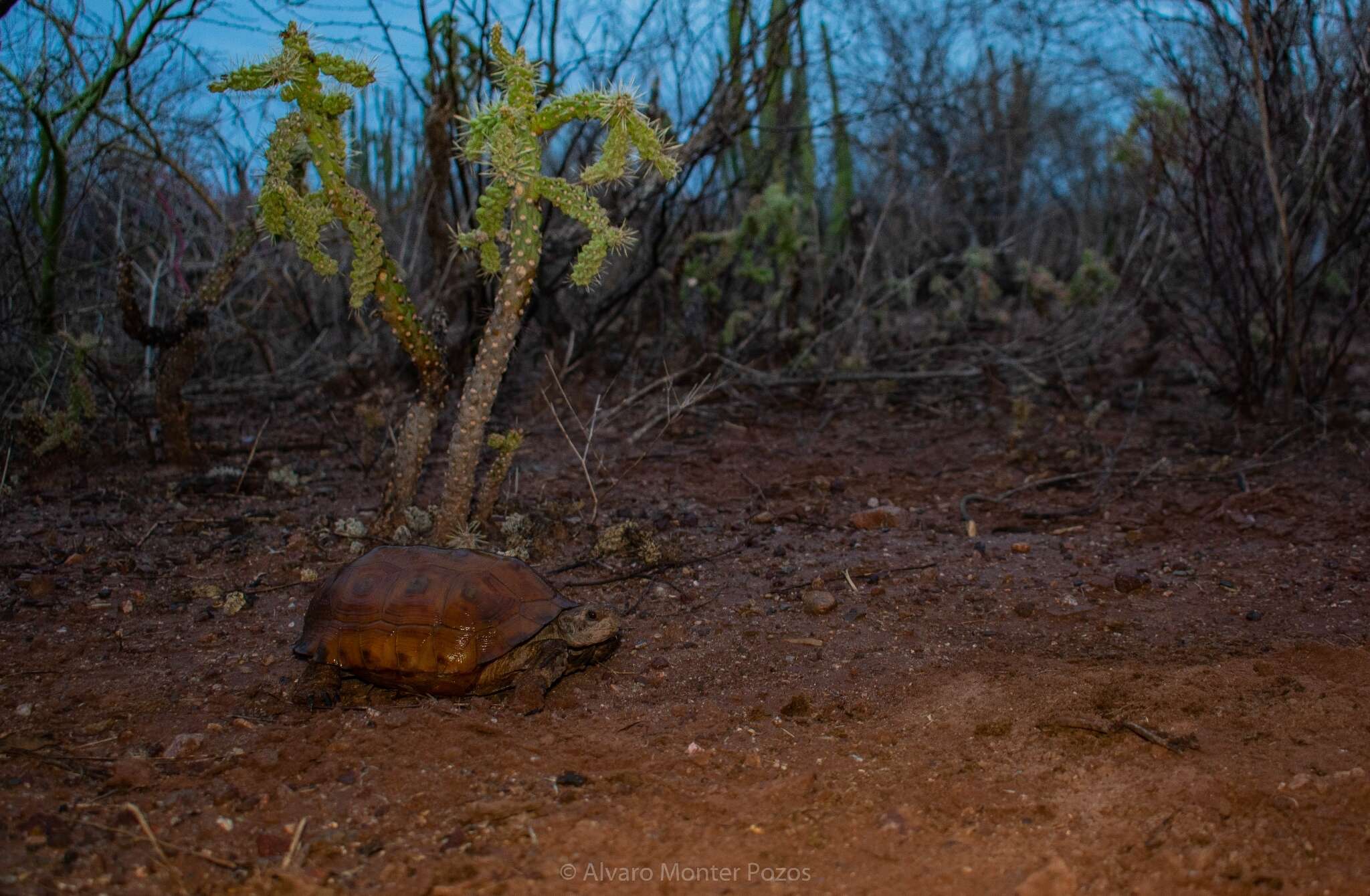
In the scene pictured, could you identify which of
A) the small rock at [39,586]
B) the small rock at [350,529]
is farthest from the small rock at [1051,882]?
the small rock at [39,586]

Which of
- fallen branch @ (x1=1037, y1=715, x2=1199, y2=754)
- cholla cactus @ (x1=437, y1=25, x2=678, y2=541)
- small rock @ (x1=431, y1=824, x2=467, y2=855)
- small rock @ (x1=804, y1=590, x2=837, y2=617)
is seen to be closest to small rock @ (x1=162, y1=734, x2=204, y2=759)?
small rock @ (x1=431, y1=824, x2=467, y2=855)

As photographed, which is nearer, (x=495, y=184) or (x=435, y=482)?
(x=495, y=184)

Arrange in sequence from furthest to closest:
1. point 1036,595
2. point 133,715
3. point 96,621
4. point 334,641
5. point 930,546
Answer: point 930,546 → point 1036,595 → point 96,621 → point 334,641 → point 133,715

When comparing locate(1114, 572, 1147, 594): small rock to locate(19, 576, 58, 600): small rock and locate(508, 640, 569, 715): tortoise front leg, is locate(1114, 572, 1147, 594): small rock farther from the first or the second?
locate(19, 576, 58, 600): small rock

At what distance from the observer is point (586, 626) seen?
10.8 ft

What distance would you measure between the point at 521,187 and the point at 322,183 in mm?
799

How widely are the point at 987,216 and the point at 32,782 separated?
32.7 ft

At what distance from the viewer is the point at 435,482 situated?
5344mm

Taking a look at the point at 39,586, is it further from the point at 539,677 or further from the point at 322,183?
the point at 539,677

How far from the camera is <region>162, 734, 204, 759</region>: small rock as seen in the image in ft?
8.87

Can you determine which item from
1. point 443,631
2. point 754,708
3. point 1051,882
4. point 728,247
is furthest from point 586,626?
point 728,247

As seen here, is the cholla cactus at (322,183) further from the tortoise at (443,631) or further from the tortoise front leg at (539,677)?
the tortoise front leg at (539,677)

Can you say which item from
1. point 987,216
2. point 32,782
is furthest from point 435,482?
point 987,216

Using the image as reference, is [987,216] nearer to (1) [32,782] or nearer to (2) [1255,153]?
(2) [1255,153]
